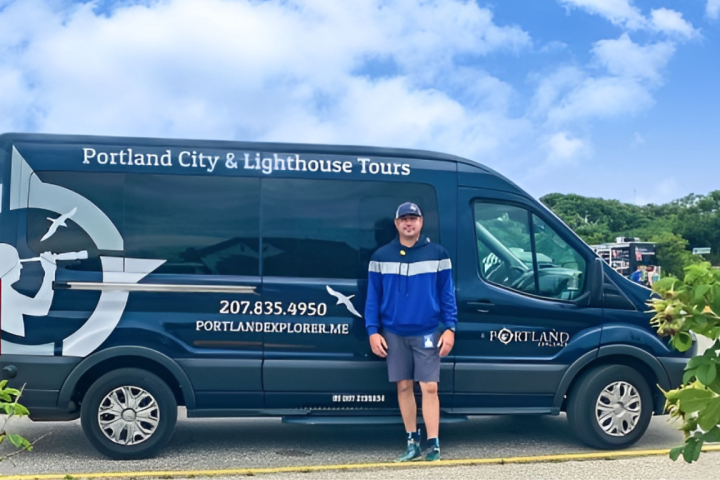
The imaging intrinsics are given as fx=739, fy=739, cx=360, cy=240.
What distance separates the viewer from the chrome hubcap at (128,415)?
548cm

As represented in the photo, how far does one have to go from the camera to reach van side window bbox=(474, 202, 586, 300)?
5887 mm

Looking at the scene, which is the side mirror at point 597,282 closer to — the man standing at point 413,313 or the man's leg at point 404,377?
the man standing at point 413,313

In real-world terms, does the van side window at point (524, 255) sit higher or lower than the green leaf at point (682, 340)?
higher

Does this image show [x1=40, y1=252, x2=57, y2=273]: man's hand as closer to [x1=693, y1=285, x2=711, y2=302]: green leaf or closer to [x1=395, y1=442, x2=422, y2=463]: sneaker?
[x1=395, y1=442, x2=422, y2=463]: sneaker

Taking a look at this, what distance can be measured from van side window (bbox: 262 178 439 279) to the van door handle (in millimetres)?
589

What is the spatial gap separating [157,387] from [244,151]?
1.89 meters

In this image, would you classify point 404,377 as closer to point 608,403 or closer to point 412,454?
point 412,454

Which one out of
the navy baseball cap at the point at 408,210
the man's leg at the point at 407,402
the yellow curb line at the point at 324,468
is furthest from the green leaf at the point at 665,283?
the man's leg at the point at 407,402

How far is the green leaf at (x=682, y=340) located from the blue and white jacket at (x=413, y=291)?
10.1 feet

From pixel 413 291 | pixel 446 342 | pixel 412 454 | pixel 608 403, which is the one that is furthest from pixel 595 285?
pixel 412 454

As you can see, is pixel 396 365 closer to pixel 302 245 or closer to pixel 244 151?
pixel 302 245

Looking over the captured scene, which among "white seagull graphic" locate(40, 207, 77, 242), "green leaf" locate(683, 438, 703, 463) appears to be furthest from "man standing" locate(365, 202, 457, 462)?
"green leaf" locate(683, 438, 703, 463)

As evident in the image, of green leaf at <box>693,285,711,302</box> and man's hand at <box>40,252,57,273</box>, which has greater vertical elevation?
man's hand at <box>40,252,57,273</box>

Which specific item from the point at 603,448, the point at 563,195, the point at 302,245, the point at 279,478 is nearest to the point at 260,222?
the point at 302,245
